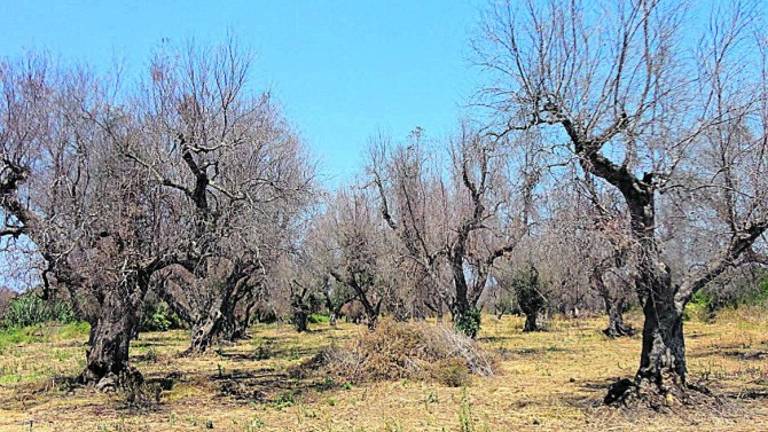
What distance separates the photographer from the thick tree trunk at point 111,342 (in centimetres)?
1400

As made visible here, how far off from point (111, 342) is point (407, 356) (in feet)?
21.3

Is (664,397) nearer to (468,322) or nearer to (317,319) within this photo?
(468,322)

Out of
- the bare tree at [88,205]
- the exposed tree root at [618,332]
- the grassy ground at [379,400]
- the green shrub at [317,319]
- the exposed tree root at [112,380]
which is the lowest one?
the grassy ground at [379,400]

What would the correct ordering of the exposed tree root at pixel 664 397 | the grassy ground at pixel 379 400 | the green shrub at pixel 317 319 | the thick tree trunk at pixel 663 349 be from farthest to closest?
the green shrub at pixel 317 319 → the thick tree trunk at pixel 663 349 → the exposed tree root at pixel 664 397 → the grassy ground at pixel 379 400

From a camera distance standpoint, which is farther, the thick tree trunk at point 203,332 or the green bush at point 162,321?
the green bush at point 162,321

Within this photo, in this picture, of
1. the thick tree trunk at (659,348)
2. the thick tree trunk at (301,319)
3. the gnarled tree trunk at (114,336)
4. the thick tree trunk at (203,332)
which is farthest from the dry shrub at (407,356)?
the thick tree trunk at (301,319)

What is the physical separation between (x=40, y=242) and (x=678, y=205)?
11.9 m

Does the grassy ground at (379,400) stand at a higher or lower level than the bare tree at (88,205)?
lower

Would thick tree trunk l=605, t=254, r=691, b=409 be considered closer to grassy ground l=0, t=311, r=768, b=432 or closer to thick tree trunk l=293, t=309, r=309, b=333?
grassy ground l=0, t=311, r=768, b=432

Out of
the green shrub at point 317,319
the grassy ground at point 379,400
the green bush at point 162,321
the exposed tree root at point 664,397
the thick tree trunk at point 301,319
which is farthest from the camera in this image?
the green shrub at point 317,319

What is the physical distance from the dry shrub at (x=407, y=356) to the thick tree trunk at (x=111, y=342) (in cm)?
472

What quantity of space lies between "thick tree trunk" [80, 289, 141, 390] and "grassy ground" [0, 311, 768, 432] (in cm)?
50

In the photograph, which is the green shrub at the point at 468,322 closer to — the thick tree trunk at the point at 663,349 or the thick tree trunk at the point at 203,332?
the thick tree trunk at the point at 203,332

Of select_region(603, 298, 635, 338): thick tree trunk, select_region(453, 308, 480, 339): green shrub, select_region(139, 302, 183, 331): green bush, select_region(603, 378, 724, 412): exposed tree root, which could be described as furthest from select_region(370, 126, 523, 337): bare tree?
select_region(139, 302, 183, 331): green bush
